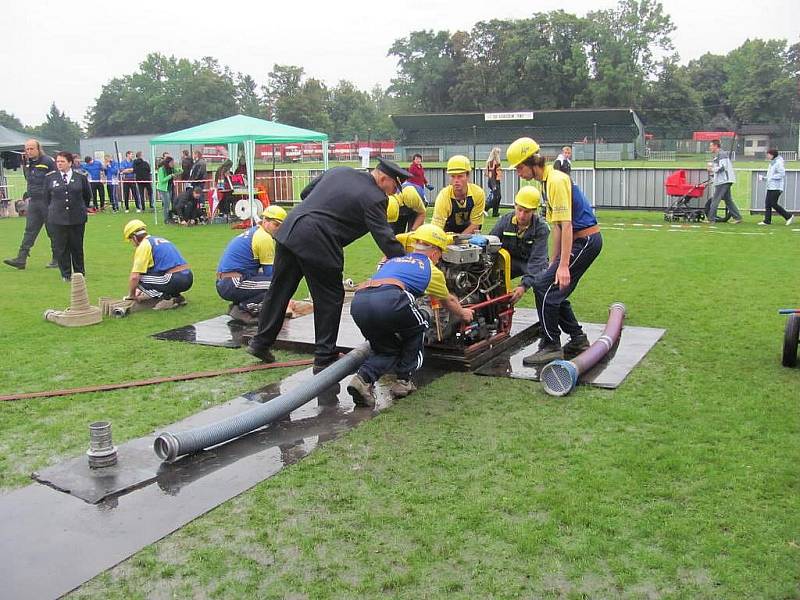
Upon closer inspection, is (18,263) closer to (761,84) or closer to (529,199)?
(529,199)

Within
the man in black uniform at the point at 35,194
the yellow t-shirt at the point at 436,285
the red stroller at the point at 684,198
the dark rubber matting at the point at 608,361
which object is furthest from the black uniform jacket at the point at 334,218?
the red stroller at the point at 684,198

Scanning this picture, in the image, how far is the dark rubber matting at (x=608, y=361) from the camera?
605 centimetres

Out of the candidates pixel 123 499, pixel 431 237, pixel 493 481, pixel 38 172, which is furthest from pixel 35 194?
pixel 493 481

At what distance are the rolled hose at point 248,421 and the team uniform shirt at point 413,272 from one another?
67 centimetres

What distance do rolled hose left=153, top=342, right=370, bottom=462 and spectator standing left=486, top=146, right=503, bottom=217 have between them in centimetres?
1321

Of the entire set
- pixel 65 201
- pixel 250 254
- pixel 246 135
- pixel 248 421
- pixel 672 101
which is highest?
pixel 672 101

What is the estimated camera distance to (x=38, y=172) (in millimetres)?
11969

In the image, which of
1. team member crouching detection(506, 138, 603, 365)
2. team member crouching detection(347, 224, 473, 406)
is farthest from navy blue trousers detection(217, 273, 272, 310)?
team member crouching detection(506, 138, 603, 365)

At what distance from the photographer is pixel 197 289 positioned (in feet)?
34.6

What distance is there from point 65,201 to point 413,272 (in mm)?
6847

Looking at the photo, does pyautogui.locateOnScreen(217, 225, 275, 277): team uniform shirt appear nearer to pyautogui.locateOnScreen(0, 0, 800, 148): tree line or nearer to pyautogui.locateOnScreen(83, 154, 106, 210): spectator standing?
pyautogui.locateOnScreen(83, 154, 106, 210): spectator standing

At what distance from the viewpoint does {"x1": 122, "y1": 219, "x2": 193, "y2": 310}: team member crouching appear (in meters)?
8.88

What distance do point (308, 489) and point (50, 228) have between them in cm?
849

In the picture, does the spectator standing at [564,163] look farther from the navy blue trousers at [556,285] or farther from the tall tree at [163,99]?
the tall tree at [163,99]
